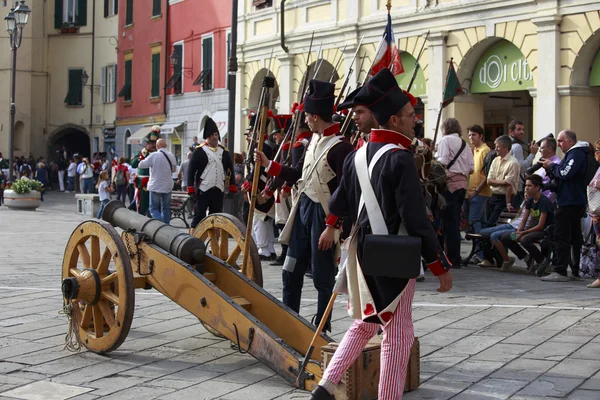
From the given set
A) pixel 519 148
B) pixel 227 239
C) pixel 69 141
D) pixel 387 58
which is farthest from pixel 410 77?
pixel 69 141

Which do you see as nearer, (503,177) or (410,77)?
(503,177)

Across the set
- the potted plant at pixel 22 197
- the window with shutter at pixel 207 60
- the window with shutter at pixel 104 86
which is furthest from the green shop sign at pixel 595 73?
the window with shutter at pixel 104 86

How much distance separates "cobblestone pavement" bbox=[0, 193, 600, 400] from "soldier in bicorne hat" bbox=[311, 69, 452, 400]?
2.38 feet

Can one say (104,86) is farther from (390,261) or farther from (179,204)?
(390,261)

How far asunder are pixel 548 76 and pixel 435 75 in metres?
3.39

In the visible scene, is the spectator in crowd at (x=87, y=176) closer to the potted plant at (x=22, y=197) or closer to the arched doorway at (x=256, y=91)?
the potted plant at (x=22, y=197)

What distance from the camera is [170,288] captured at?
276 inches

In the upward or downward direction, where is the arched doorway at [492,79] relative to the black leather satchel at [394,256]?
upward

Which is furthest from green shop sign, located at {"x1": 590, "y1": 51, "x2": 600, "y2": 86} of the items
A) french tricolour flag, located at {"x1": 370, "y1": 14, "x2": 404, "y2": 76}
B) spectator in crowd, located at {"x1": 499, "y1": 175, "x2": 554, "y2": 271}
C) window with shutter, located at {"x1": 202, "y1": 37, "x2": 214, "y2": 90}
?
window with shutter, located at {"x1": 202, "y1": 37, "x2": 214, "y2": 90}

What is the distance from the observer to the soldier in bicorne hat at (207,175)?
13.9 meters

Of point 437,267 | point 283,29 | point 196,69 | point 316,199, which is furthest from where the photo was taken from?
point 196,69

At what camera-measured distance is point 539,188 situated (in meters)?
12.3

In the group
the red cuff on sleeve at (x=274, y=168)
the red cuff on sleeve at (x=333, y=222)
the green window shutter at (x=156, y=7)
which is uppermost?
the green window shutter at (x=156, y=7)

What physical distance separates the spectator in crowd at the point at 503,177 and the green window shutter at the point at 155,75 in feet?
89.9
